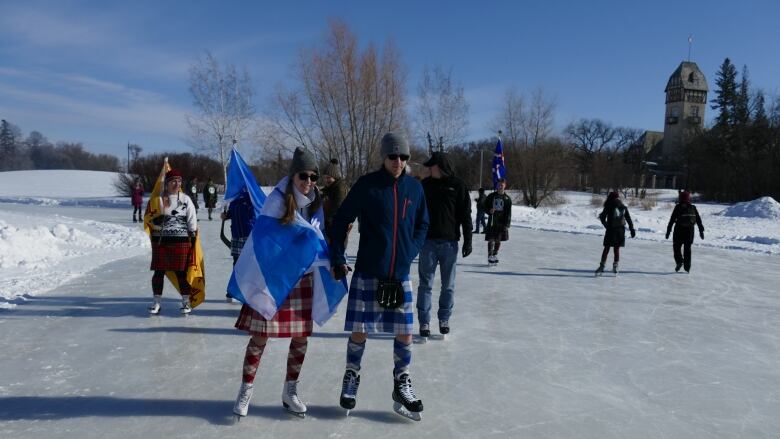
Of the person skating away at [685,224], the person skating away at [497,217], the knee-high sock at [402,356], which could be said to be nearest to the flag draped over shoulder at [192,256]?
the knee-high sock at [402,356]

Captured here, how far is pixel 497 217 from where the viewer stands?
9703 millimetres

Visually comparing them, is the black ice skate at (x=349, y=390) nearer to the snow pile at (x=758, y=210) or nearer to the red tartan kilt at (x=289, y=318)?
the red tartan kilt at (x=289, y=318)

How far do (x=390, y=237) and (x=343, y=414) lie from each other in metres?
1.20

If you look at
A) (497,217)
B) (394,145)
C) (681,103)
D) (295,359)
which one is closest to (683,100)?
(681,103)

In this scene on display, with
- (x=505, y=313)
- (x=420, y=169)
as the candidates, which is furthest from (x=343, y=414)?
(x=505, y=313)

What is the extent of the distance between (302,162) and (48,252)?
852 cm

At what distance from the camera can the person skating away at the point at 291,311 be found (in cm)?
306

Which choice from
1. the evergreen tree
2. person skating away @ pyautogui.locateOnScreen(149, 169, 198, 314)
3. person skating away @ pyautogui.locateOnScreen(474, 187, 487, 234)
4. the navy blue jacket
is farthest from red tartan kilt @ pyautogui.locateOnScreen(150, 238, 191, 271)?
the evergreen tree

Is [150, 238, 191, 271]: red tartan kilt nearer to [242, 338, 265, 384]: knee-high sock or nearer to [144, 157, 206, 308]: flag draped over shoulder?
[144, 157, 206, 308]: flag draped over shoulder

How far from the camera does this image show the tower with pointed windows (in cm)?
8069

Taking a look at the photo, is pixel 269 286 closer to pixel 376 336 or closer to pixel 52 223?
pixel 376 336

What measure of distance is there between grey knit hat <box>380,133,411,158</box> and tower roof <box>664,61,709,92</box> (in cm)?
9325

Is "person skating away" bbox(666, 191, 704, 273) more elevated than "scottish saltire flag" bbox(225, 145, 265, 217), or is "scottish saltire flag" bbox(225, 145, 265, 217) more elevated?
"scottish saltire flag" bbox(225, 145, 265, 217)

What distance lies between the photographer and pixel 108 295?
21.7ft
